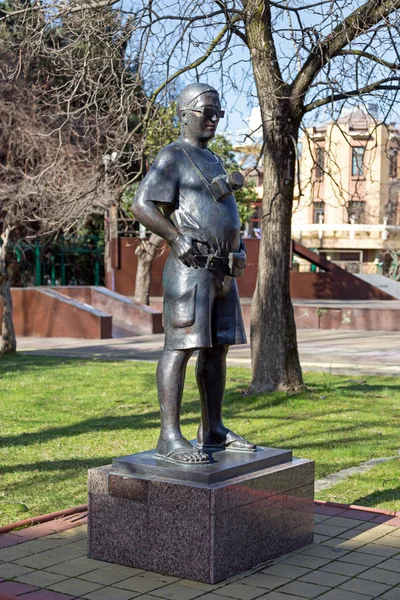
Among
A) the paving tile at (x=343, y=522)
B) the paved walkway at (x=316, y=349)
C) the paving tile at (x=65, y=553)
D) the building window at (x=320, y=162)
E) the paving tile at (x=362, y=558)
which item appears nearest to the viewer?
the paving tile at (x=362, y=558)

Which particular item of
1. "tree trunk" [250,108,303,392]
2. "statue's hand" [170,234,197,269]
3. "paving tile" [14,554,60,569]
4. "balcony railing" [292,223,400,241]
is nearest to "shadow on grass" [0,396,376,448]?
"tree trunk" [250,108,303,392]

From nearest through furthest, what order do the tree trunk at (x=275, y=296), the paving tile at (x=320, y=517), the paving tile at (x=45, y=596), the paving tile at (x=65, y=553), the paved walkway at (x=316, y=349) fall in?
the paving tile at (x=45, y=596), the paving tile at (x=65, y=553), the paving tile at (x=320, y=517), the tree trunk at (x=275, y=296), the paved walkway at (x=316, y=349)

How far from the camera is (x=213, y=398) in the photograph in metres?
5.64

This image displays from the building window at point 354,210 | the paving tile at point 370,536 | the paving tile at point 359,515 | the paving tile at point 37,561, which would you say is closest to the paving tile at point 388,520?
the paving tile at point 359,515

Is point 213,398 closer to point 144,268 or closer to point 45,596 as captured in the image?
point 45,596

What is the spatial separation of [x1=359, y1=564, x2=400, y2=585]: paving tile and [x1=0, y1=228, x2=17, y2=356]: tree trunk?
1176 cm

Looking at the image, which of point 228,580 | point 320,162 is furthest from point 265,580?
point 320,162

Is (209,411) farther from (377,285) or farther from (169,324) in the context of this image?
(377,285)

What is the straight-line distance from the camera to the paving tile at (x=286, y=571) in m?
4.91

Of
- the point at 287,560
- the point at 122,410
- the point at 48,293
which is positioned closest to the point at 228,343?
the point at 287,560

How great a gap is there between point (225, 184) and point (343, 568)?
7.24 feet

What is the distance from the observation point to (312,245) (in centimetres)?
5538

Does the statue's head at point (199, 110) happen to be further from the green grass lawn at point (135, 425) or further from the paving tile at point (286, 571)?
the green grass lawn at point (135, 425)

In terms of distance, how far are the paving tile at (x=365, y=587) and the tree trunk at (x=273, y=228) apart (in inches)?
262
